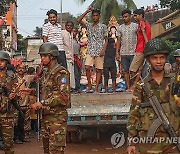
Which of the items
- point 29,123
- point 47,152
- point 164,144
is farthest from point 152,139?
point 29,123

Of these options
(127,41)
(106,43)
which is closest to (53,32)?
(106,43)

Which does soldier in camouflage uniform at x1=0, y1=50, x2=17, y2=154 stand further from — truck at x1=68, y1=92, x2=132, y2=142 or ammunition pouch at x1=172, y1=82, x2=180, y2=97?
ammunition pouch at x1=172, y1=82, x2=180, y2=97

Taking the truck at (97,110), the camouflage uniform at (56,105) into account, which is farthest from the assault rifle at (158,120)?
the truck at (97,110)

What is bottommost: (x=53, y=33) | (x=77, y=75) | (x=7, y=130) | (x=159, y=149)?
(x=7, y=130)

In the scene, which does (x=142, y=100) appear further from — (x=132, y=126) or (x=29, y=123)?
(x=29, y=123)

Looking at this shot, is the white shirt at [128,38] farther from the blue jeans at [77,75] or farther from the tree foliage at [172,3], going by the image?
the tree foliage at [172,3]

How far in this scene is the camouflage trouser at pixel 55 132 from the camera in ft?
17.5

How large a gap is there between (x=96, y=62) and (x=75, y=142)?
5.69 ft

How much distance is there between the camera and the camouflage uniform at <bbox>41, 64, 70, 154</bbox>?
5.28 m

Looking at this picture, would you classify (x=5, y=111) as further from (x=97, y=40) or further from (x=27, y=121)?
(x=27, y=121)

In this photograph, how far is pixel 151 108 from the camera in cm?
418

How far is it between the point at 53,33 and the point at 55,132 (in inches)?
145

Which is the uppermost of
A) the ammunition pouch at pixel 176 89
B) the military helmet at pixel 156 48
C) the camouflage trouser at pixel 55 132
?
the military helmet at pixel 156 48

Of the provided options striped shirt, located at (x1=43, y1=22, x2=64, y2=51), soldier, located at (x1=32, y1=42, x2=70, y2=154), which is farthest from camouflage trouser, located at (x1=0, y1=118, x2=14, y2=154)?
striped shirt, located at (x1=43, y1=22, x2=64, y2=51)
